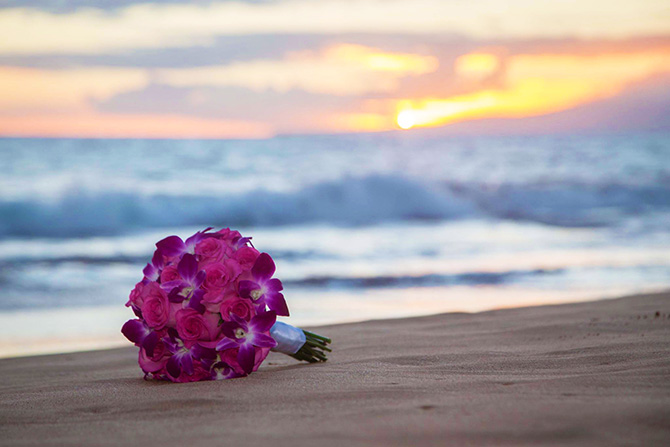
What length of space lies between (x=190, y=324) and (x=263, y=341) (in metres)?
0.27

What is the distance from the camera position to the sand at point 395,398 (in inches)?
70.6

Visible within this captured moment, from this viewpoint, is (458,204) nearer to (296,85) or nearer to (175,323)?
(296,85)

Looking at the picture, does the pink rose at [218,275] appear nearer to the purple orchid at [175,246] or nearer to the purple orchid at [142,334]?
the purple orchid at [175,246]

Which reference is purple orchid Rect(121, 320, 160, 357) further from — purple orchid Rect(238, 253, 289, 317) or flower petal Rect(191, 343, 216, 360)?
purple orchid Rect(238, 253, 289, 317)

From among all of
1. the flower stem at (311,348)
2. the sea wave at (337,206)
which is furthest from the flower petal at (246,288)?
the sea wave at (337,206)

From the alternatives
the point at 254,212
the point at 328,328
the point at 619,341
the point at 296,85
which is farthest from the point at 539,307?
the point at 296,85

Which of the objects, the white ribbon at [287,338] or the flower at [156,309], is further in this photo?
the white ribbon at [287,338]

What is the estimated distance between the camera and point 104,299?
22.6 feet

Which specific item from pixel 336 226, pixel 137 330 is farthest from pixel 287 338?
pixel 336 226

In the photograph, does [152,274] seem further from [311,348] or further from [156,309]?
[311,348]

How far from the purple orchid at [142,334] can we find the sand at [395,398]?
0.49 ft

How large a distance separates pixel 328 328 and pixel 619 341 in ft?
6.41

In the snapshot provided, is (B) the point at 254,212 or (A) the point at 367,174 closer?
(B) the point at 254,212

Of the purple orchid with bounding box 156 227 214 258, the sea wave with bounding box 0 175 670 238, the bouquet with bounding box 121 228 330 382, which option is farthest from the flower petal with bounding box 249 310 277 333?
the sea wave with bounding box 0 175 670 238
